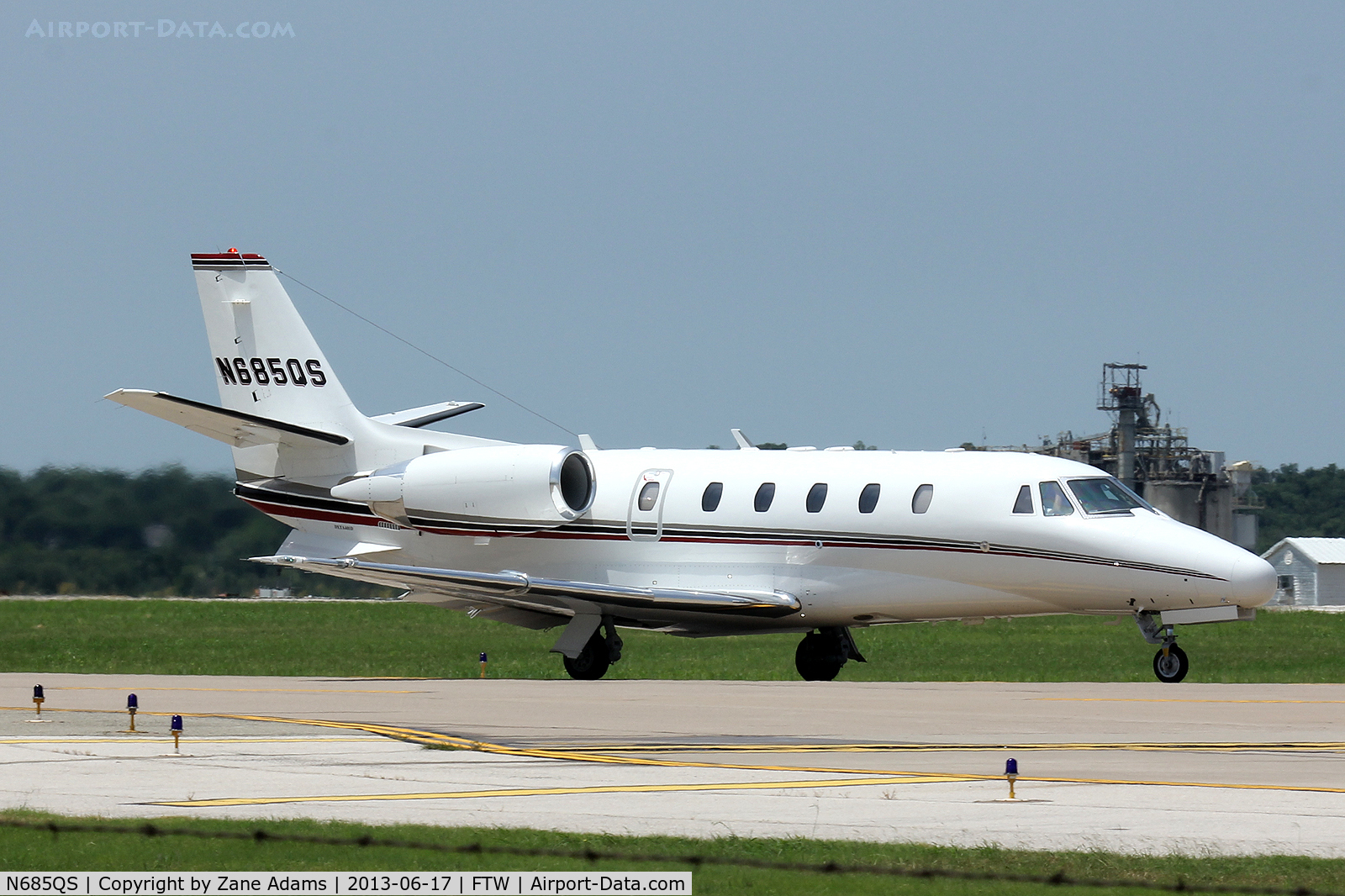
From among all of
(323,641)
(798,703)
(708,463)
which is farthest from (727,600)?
(323,641)

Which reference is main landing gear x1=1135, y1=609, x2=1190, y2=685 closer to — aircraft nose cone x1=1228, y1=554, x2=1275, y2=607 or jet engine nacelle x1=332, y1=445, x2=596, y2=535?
aircraft nose cone x1=1228, y1=554, x2=1275, y2=607

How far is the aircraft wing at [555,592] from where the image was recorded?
88.0 feet

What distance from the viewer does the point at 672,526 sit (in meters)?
28.2

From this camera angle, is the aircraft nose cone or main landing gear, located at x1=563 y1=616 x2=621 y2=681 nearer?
the aircraft nose cone

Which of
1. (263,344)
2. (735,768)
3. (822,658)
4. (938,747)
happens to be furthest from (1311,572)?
(735,768)

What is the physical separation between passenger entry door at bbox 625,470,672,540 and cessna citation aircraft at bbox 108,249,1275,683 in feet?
0.10

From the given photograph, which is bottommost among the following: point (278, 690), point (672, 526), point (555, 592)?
point (278, 690)

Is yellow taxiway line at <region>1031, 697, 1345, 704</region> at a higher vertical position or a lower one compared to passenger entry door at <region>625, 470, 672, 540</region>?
lower

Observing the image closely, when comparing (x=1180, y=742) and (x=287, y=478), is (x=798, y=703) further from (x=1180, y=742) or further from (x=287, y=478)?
(x=287, y=478)

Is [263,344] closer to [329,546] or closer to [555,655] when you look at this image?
[329,546]

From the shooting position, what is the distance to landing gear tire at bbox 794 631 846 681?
93.7 ft

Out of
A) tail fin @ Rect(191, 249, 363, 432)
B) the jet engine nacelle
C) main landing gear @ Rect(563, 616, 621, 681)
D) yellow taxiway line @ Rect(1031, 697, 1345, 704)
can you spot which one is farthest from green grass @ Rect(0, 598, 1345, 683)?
yellow taxiway line @ Rect(1031, 697, 1345, 704)

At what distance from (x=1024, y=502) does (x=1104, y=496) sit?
1105 millimetres

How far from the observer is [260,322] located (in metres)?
31.3
